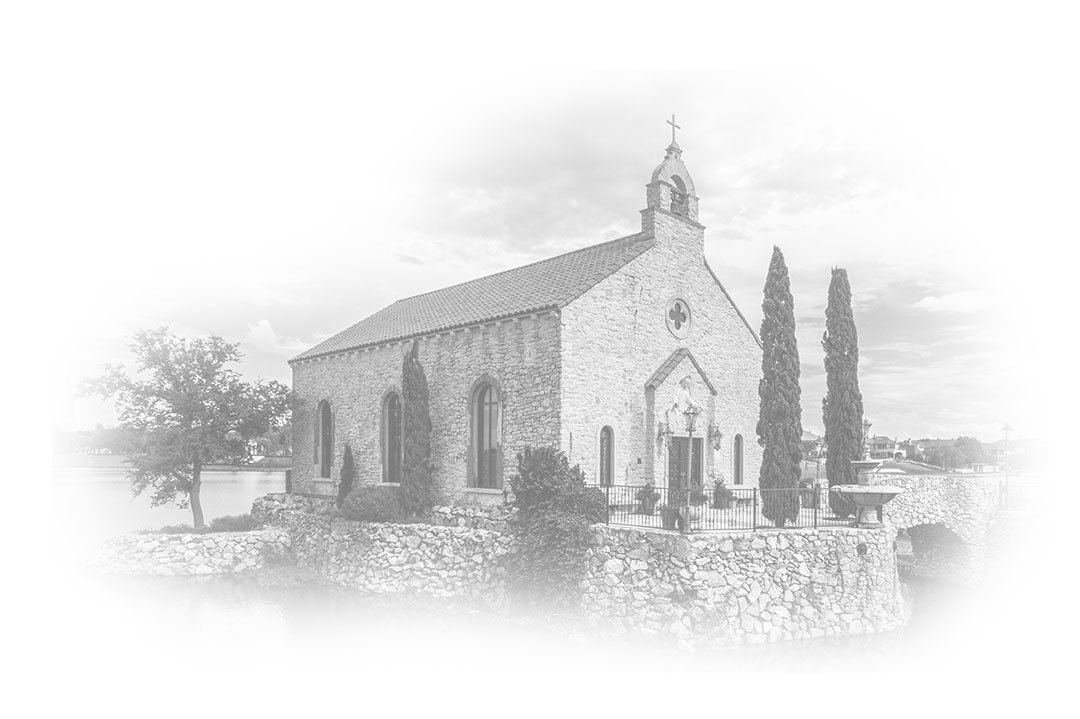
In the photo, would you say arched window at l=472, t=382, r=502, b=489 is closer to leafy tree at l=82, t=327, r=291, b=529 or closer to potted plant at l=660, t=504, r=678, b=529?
potted plant at l=660, t=504, r=678, b=529

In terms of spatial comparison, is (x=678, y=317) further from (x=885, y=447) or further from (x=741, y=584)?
(x=885, y=447)

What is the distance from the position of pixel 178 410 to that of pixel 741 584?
21035 mm

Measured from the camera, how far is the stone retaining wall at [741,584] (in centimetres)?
1598

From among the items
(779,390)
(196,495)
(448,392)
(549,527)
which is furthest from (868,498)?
(196,495)

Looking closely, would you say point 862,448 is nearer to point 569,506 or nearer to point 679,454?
point 679,454

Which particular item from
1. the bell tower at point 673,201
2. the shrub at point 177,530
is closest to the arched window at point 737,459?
the bell tower at point 673,201

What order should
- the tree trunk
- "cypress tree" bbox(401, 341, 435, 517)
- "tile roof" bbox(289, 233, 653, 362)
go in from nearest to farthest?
"tile roof" bbox(289, 233, 653, 362) → "cypress tree" bbox(401, 341, 435, 517) → the tree trunk

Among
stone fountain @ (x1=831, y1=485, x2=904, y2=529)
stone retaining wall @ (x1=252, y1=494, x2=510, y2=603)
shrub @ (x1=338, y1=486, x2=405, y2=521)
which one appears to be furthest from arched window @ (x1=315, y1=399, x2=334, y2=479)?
stone fountain @ (x1=831, y1=485, x2=904, y2=529)

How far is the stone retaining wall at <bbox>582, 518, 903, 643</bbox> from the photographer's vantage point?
15984mm

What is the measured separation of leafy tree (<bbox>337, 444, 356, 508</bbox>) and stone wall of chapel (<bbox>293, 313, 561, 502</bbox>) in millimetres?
350

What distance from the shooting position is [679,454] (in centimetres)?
2366

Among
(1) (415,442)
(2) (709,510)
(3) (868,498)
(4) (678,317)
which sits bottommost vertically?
(2) (709,510)

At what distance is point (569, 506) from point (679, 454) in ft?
19.4

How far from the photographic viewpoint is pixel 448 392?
24.3m
